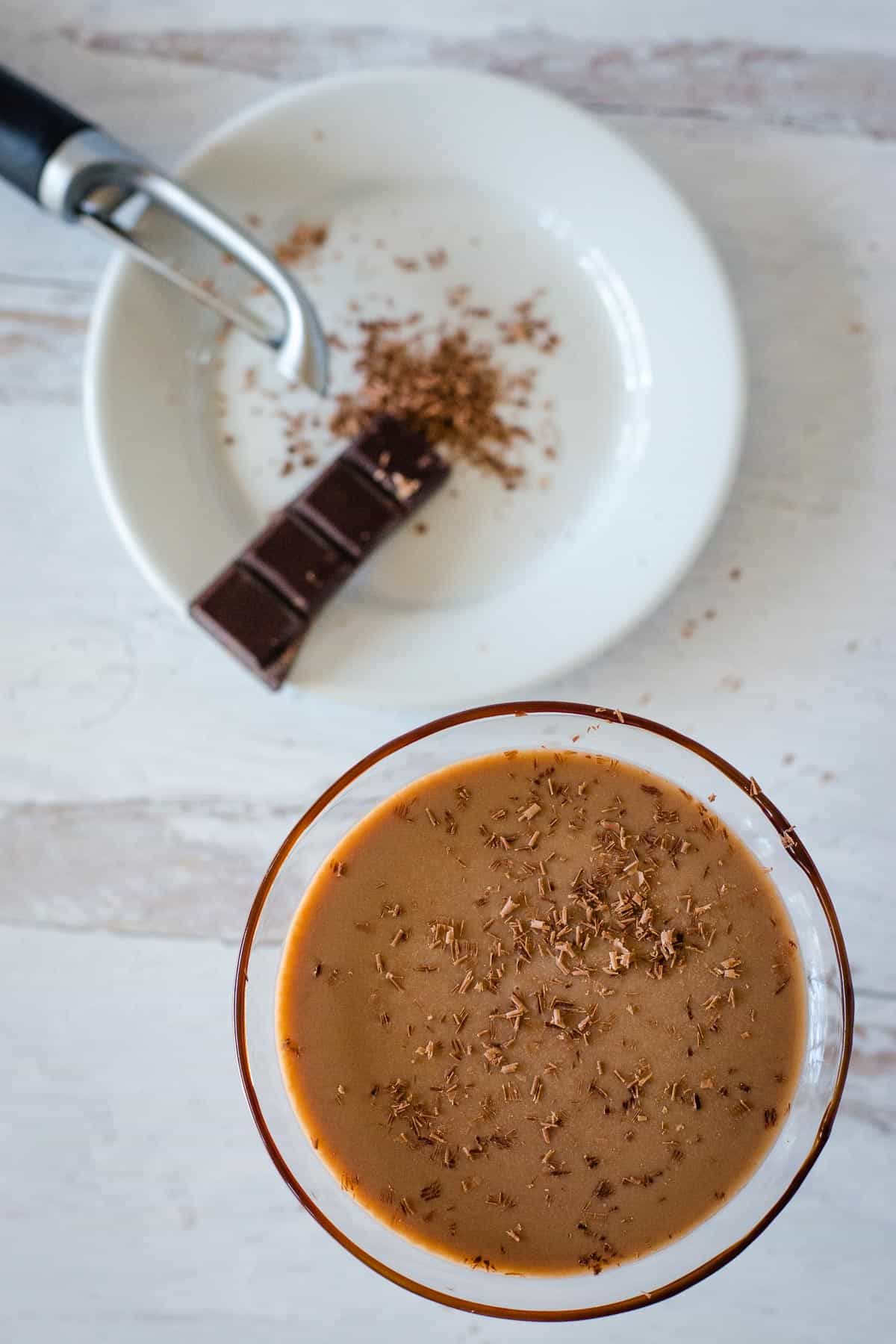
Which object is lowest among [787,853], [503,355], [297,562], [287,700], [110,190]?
[287,700]

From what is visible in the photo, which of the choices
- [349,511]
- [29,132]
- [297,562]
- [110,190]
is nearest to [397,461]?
[349,511]

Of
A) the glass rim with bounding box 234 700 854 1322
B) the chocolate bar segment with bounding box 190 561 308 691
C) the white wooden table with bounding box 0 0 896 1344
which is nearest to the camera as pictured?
the glass rim with bounding box 234 700 854 1322

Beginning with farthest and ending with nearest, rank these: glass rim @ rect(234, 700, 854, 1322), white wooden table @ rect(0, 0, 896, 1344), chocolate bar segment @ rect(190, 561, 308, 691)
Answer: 1. white wooden table @ rect(0, 0, 896, 1344)
2. chocolate bar segment @ rect(190, 561, 308, 691)
3. glass rim @ rect(234, 700, 854, 1322)

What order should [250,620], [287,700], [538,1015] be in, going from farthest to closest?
1. [287,700]
2. [250,620]
3. [538,1015]

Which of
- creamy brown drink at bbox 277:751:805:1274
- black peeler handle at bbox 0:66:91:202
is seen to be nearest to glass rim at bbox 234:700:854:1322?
creamy brown drink at bbox 277:751:805:1274

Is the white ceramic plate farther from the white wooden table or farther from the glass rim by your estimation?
the glass rim

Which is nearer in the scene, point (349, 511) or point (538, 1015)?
point (538, 1015)

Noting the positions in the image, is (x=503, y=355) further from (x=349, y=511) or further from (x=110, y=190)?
(x=110, y=190)
